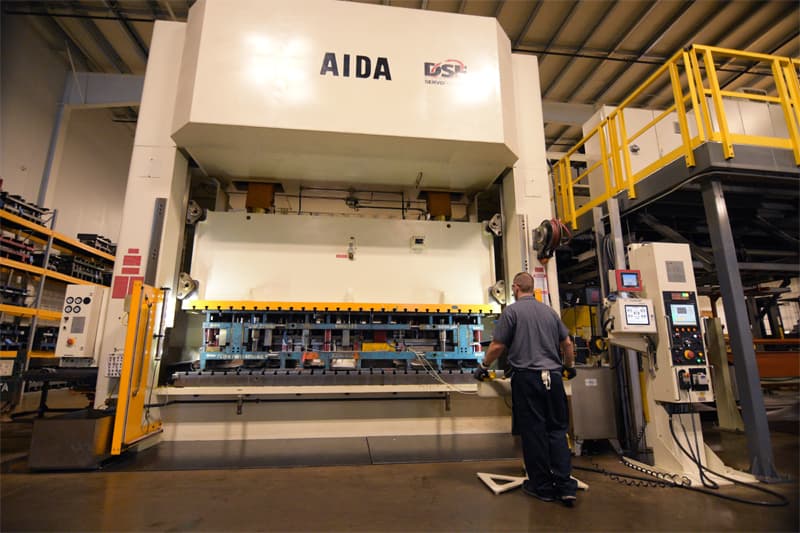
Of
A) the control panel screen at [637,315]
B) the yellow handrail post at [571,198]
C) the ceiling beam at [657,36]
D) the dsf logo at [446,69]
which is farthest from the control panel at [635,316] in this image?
the ceiling beam at [657,36]

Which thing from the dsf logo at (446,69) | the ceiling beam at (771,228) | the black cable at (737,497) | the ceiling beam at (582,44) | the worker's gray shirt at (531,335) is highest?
the ceiling beam at (582,44)

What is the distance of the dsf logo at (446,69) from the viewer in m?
3.59

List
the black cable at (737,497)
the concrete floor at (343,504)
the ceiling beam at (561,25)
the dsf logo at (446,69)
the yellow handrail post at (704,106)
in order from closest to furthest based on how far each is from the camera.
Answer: the concrete floor at (343,504)
the black cable at (737,497)
the yellow handrail post at (704,106)
the dsf logo at (446,69)
the ceiling beam at (561,25)

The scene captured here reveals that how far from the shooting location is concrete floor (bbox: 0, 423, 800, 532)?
1951 mm

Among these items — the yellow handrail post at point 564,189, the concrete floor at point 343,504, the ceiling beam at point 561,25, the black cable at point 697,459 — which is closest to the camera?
the concrete floor at point 343,504

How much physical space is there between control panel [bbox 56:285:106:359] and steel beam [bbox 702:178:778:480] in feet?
17.1

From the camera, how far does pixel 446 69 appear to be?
3.61 meters

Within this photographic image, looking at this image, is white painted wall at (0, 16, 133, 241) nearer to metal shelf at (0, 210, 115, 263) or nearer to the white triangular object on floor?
metal shelf at (0, 210, 115, 263)

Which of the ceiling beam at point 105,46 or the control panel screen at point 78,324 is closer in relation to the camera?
the control panel screen at point 78,324

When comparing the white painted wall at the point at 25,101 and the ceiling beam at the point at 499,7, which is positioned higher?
the ceiling beam at the point at 499,7

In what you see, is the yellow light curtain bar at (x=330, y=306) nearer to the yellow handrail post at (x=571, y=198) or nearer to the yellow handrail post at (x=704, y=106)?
the yellow handrail post at (x=571, y=198)

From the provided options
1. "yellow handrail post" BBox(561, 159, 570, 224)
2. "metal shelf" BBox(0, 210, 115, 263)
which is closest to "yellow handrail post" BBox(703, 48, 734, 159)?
"yellow handrail post" BBox(561, 159, 570, 224)

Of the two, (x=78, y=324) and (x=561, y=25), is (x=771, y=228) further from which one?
(x=78, y=324)

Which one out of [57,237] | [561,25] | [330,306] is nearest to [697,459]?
[330,306]
